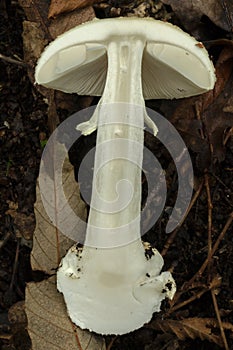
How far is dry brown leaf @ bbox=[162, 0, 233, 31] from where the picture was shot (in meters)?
3.12


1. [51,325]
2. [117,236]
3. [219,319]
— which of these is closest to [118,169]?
[117,236]

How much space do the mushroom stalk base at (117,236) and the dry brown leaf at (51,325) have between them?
67mm

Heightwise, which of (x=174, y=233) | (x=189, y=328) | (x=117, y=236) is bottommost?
(x=189, y=328)

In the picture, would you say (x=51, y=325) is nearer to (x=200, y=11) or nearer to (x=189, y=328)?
(x=189, y=328)

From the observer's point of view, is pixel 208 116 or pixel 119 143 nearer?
pixel 119 143

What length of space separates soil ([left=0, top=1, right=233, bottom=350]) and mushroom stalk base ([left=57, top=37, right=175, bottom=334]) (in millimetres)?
287

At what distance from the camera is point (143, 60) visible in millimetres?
2711

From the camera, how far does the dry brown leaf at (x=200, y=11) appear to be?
3.12m

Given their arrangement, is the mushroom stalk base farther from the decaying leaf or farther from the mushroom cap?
the decaying leaf

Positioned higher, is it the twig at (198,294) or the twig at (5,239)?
the twig at (5,239)

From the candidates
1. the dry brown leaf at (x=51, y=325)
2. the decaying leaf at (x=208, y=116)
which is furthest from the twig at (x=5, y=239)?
the decaying leaf at (x=208, y=116)

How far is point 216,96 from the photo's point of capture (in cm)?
313

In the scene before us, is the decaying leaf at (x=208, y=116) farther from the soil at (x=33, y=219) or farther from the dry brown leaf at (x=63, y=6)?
the dry brown leaf at (x=63, y=6)

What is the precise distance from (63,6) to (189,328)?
186 centimetres
